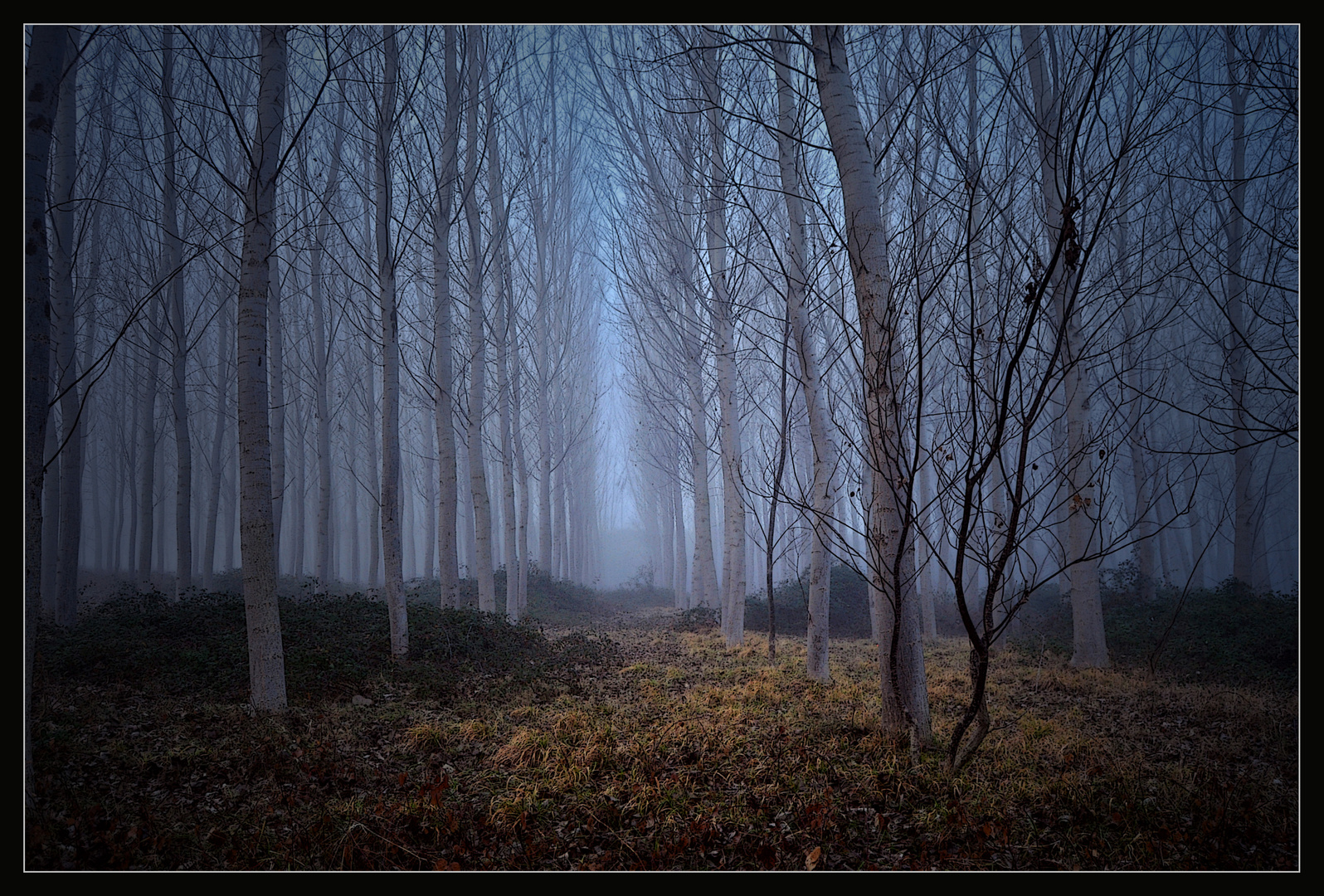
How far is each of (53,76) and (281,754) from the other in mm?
3758

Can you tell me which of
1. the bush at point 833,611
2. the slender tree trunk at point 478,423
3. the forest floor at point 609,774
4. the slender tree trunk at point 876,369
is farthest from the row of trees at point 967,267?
the slender tree trunk at point 478,423

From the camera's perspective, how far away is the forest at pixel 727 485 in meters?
2.72

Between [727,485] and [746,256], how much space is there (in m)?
5.24

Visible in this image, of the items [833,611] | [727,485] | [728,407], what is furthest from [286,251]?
[833,611]

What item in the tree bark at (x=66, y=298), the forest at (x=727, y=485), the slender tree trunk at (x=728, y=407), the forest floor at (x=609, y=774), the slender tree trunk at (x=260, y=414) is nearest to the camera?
the forest floor at (x=609, y=774)

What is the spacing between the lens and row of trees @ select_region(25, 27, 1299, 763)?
3.14 meters

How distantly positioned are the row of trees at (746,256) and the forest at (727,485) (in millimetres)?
67

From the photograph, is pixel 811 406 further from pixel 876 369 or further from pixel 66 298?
pixel 66 298

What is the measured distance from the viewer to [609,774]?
3.27 meters

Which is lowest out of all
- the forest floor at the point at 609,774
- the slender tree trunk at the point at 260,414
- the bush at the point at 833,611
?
the bush at the point at 833,611

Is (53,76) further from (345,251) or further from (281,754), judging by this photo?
(345,251)

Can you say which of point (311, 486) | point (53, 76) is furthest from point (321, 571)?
point (311, 486)

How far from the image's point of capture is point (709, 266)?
349 inches

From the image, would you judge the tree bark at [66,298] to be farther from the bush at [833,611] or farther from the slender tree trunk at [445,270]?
the bush at [833,611]
